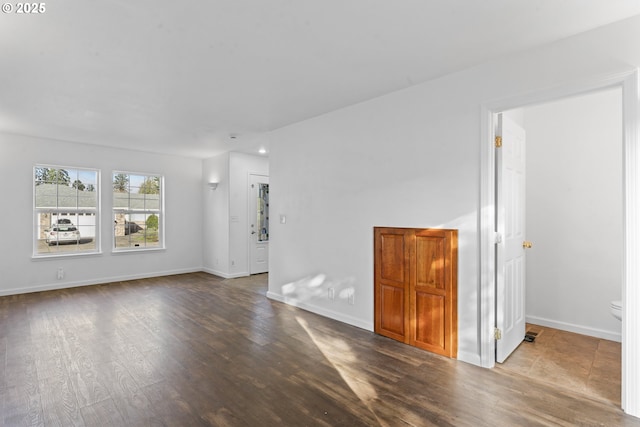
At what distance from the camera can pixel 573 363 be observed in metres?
2.77

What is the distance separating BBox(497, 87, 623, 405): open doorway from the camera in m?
3.27

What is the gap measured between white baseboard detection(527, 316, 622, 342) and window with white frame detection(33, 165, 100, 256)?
723cm

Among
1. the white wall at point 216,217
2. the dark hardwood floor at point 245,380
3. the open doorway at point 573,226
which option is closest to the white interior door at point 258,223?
the white wall at point 216,217

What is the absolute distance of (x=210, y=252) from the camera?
7156mm

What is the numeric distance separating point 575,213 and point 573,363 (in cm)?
163

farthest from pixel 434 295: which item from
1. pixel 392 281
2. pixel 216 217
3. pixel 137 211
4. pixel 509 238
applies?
pixel 137 211

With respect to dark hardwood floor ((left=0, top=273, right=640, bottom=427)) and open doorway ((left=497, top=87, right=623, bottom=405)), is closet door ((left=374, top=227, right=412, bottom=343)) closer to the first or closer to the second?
dark hardwood floor ((left=0, top=273, right=640, bottom=427))

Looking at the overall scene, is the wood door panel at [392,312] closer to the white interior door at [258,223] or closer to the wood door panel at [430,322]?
the wood door panel at [430,322]

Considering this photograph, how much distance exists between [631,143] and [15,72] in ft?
16.4

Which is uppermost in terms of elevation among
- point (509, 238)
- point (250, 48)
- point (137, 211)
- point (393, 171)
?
point (250, 48)

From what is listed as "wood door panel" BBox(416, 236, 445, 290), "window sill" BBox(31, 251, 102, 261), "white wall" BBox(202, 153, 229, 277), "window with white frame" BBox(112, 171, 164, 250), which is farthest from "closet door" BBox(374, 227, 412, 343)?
"window sill" BBox(31, 251, 102, 261)

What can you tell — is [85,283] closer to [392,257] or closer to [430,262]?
[392,257]

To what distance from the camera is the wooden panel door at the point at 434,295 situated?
2.92m

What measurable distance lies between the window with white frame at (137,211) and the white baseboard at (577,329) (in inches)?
266
